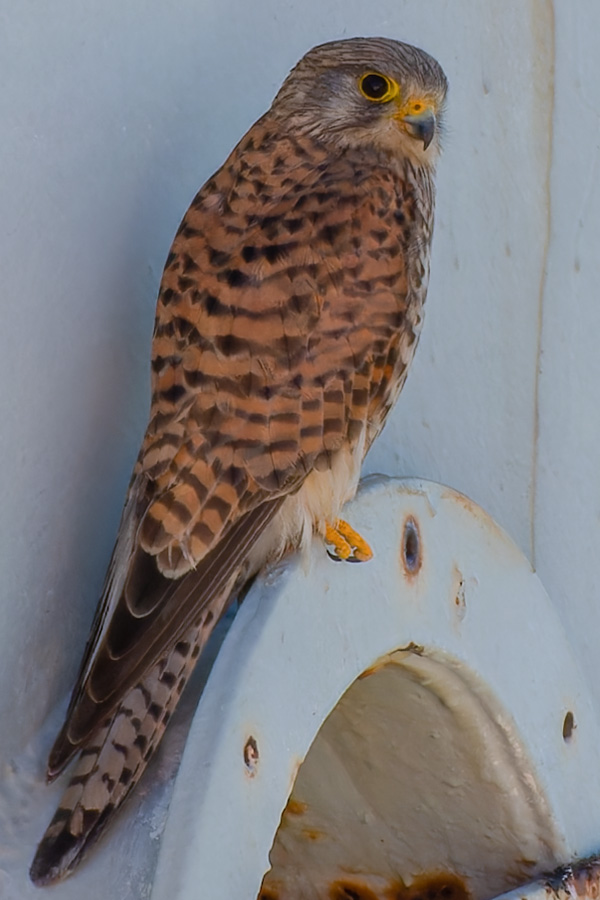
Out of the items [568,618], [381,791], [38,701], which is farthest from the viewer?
[568,618]

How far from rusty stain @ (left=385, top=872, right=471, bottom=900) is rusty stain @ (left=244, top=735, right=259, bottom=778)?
77 centimetres

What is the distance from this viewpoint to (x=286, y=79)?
6.29 ft

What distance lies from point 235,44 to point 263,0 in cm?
9

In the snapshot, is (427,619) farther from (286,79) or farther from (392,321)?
(286,79)

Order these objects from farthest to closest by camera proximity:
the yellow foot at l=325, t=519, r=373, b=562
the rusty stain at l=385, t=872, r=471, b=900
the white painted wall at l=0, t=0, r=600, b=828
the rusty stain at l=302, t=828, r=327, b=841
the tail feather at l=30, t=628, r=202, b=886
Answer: the rusty stain at l=302, t=828, r=327, b=841, the rusty stain at l=385, t=872, r=471, b=900, the yellow foot at l=325, t=519, r=373, b=562, the white painted wall at l=0, t=0, r=600, b=828, the tail feather at l=30, t=628, r=202, b=886

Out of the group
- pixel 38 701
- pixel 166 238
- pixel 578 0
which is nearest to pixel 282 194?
pixel 166 238

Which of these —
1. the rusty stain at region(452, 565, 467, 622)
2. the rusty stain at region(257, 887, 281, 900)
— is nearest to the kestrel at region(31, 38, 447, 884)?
the rusty stain at region(452, 565, 467, 622)

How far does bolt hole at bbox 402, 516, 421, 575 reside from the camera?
1816mm

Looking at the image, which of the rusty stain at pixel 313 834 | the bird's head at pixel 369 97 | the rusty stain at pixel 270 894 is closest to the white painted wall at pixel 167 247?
the bird's head at pixel 369 97

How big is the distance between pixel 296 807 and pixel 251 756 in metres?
0.83

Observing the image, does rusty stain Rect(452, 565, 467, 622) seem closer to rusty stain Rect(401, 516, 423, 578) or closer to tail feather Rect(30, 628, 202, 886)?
rusty stain Rect(401, 516, 423, 578)

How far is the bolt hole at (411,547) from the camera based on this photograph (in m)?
1.82

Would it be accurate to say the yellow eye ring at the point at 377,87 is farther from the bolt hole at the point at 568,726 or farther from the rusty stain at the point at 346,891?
the rusty stain at the point at 346,891


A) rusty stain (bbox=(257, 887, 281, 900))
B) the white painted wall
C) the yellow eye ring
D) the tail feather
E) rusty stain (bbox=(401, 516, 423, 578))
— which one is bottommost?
rusty stain (bbox=(257, 887, 281, 900))
